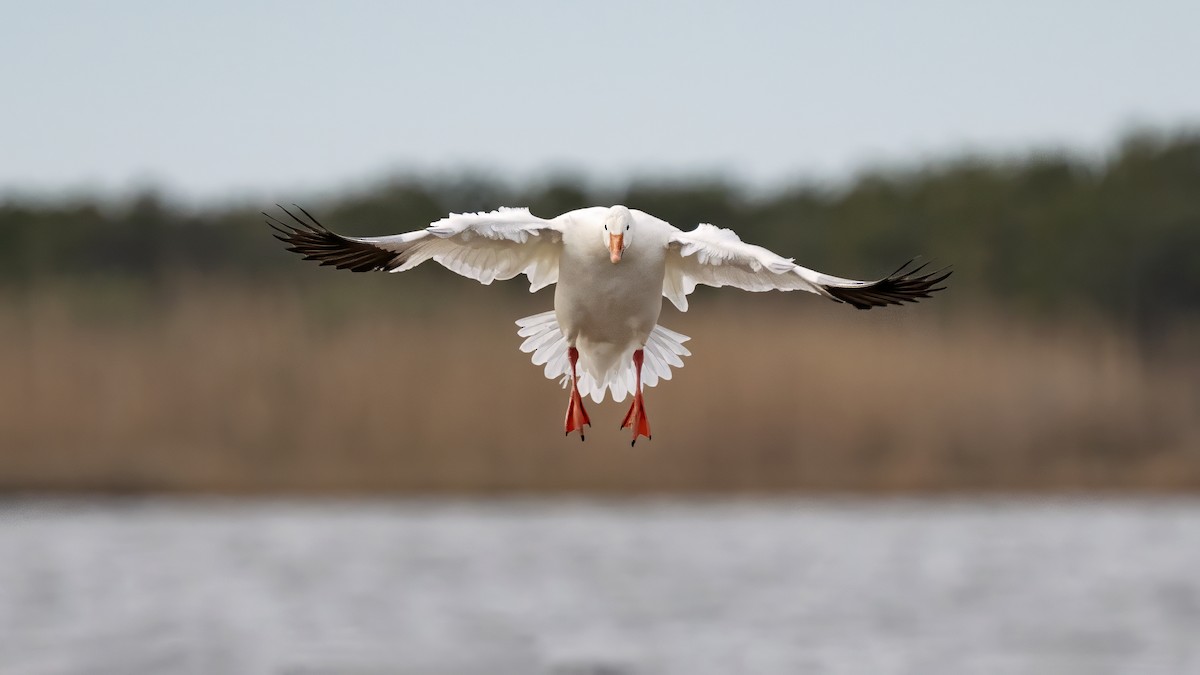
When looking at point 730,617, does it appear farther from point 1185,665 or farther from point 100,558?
point 100,558

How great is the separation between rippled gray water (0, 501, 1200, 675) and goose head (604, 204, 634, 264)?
1030cm

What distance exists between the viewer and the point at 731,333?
57.7ft

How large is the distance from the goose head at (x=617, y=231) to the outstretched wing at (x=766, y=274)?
214 millimetres

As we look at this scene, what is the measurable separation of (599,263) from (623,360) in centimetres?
119

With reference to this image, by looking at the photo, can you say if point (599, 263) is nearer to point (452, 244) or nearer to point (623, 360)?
point (452, 244)

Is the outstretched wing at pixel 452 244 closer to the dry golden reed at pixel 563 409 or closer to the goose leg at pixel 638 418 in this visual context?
the goose leg at pixel 638 418

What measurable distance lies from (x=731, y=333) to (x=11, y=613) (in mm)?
8954

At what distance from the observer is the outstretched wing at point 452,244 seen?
19.0ft

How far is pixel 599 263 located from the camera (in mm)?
6137

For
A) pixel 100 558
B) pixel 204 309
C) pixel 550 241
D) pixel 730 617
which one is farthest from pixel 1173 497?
pixel 550 241

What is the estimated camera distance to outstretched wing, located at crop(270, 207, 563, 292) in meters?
5.78

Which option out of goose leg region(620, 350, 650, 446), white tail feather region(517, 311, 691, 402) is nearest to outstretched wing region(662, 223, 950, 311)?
goose leg region(620, 350, 650, 446)

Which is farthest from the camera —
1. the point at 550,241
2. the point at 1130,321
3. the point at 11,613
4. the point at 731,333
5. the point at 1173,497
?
the point at 1130,321

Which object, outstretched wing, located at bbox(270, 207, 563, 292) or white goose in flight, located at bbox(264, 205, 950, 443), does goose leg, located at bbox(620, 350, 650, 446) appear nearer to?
white goose in flight, located at bbox(264, 205, 950, 443)
